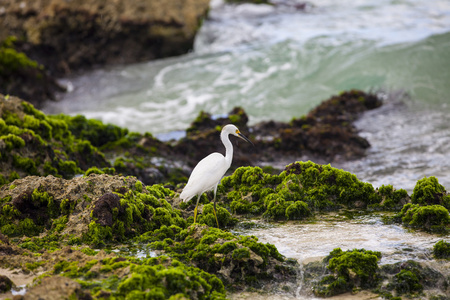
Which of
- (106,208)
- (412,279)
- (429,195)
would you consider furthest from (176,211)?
(429,195)

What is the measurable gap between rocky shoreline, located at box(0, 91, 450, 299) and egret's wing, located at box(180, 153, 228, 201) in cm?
34

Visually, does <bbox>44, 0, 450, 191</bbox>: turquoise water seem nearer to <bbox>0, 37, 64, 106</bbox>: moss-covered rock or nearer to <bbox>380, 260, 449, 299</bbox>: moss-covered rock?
<bbox>0, 37, 64, 106</bbox>: moss-covered rock

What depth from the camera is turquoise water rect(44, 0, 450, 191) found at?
11148 mm

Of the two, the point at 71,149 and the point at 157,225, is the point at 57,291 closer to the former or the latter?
the point at 157,225

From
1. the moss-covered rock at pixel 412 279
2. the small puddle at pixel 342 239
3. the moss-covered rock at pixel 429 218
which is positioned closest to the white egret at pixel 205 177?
the small puddle at pixel 342 239

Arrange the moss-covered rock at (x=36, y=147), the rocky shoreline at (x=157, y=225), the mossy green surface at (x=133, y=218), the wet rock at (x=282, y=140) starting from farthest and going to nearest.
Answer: the wet rock at (x=282, y=140), the moss-covered rock at (x=36, y=147), the mossy green surface at (x=133, y=218), the rocky shoreline at (x=157, y=225)

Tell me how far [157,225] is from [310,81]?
38.1 ft

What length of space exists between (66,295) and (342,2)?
25456 millimetres

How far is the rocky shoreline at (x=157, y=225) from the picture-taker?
425cm

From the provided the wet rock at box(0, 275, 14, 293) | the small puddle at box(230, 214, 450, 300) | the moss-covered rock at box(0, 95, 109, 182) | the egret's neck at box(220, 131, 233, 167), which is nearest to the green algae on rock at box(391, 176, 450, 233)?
the small puddle at box(230, 214, 450, 300)

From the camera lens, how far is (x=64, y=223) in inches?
216

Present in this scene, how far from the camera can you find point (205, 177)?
5.76m

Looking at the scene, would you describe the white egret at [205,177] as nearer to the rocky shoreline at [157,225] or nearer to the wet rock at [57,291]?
the rocky shoreline at [157,225]

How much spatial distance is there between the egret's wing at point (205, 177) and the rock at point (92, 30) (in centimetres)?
1288
